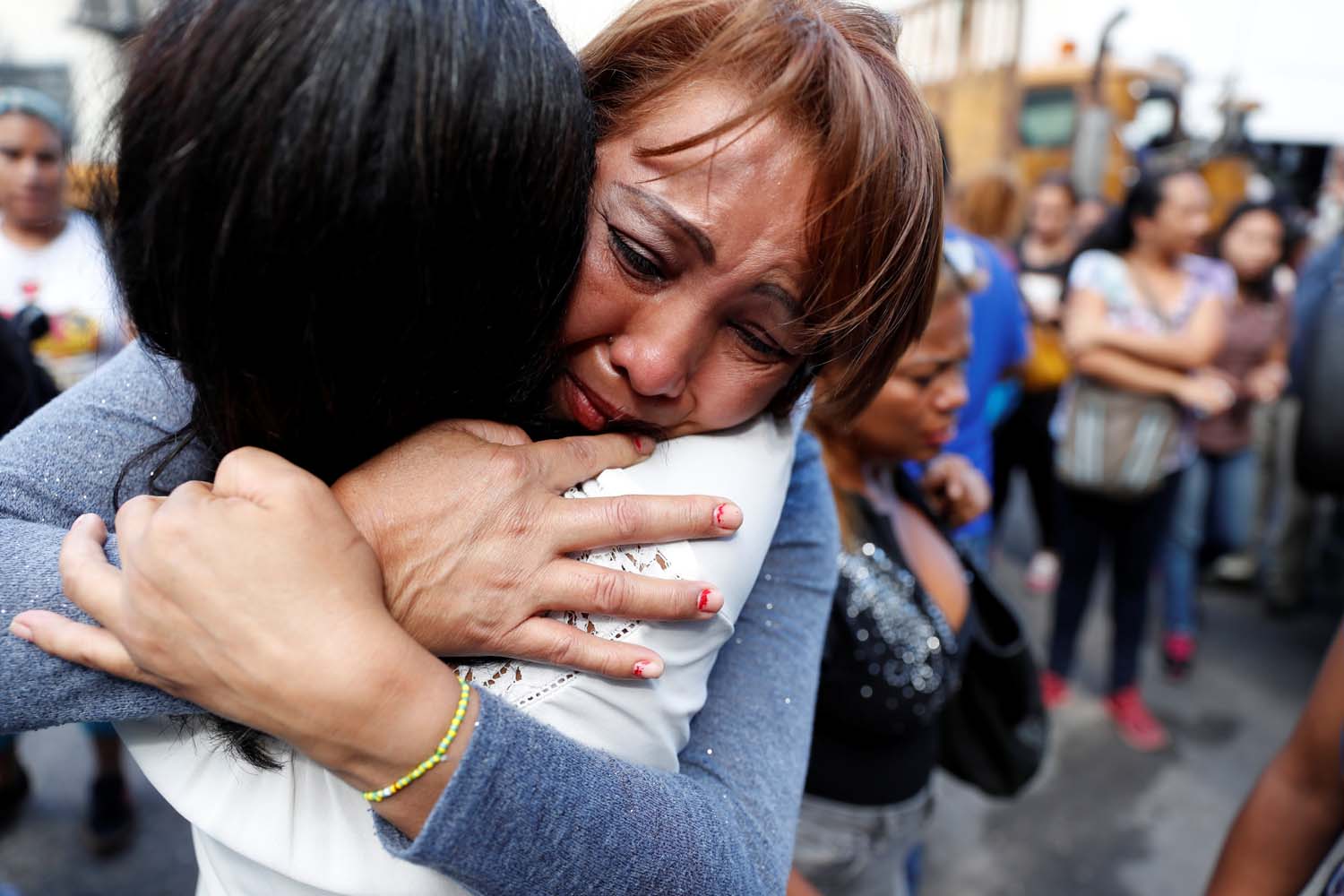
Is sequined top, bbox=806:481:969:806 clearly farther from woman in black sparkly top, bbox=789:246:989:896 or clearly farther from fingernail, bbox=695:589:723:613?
fingernail, bbox=695:589:723:613

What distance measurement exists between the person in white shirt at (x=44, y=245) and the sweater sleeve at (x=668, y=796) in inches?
121

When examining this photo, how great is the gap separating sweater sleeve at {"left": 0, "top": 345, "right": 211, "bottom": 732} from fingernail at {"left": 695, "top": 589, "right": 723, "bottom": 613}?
0.49 meters

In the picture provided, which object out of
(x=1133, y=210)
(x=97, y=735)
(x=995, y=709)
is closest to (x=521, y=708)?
(x=995, y=709)

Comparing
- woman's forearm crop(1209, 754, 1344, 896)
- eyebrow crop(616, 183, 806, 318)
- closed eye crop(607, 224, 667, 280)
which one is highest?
eyebrow crop(616, 183, 806, 318)

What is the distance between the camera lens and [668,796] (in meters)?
0.87

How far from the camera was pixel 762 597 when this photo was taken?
1.18 m

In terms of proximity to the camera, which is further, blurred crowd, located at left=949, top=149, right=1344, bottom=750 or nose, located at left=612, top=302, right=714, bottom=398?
blurred crowd, located at left=949, top=149, right=1344, bottom=750

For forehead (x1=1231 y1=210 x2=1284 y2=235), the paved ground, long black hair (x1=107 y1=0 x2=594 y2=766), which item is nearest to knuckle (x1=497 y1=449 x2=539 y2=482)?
long black hair (x1=107 y1=0 x2=594 y2=766)

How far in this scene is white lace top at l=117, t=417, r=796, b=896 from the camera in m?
0.82

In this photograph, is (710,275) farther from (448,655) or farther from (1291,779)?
(1291,779)

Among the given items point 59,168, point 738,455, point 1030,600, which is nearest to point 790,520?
point 738,455

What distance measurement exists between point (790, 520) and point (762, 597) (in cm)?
13

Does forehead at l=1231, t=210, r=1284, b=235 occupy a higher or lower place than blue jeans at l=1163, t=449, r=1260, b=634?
higher

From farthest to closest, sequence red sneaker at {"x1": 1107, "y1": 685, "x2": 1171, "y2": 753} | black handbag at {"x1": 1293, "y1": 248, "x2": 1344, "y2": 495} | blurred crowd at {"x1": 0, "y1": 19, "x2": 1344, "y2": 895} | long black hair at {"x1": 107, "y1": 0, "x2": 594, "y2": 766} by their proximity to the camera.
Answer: red sneaker at {"x1": 1107, "y1": 685, "x2": 1171, "y2": 753}
black handbag at {"x1": 1293, "y1": 248, "x2": 1344, "y2": 495}
blurred crowd at {"x1": 0, "y1": 19, "x2": 1344, "y2": 895}
long black hair at {"x1": 107, "y1": 0, "x2": 594, "y2": 766}
